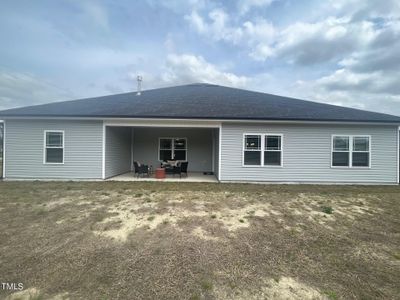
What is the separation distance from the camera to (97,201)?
654cm

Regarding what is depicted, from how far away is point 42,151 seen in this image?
32.9 feet

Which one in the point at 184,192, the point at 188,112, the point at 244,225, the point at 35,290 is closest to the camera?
the point at 35,290

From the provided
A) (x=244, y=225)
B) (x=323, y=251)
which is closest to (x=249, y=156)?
(x=244, y=225)

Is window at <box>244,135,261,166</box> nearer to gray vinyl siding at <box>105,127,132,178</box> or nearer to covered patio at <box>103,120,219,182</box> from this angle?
covered patio at <box>103,120,219,182</box>

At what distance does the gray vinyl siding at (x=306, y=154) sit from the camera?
10.1m

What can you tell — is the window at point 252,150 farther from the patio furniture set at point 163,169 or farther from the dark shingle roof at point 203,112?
the patio furniture set at point 163,169

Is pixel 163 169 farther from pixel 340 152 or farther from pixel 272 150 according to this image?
pixel 340 152

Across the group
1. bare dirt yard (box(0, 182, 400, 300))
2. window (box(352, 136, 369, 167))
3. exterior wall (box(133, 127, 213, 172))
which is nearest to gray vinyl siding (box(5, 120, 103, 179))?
bare dirt yard (box(0, 182, 400, 300))

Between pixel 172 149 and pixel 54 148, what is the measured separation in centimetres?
644

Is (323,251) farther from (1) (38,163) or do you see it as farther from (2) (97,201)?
(1) (38,163)

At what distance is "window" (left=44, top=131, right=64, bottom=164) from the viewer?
33.0 feet

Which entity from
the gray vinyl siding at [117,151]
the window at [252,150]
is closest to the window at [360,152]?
the window at [252,150]

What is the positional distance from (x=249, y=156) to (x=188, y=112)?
11.8 ft

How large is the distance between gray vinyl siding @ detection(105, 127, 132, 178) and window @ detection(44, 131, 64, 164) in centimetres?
204
